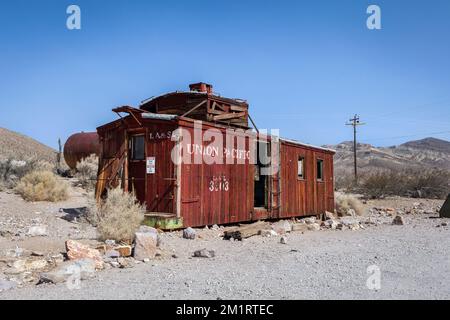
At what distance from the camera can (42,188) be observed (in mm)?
14867

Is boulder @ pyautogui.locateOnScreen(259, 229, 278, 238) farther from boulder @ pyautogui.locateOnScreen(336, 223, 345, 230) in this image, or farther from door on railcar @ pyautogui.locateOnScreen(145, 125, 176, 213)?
boulder @ pyautogui.locateOnScreen(336, 223, 345, 230)

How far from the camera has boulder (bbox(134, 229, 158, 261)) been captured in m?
7.26

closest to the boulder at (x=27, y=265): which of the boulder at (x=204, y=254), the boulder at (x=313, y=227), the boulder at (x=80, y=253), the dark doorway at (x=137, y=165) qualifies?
the boulder at (x=80, y=253)

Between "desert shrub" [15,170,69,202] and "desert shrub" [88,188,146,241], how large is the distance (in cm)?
556

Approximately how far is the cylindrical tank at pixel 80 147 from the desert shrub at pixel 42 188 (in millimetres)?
7826

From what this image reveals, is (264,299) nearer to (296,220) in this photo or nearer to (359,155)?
(296,220)

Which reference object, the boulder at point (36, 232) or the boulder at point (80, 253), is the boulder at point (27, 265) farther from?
the boulder at point (36, 232)

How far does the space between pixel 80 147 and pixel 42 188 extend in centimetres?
925

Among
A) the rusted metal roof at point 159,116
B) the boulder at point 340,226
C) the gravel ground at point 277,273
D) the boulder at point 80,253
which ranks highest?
the rusted metal roof at point 159,116

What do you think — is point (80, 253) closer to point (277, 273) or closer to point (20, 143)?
point (277, 273)

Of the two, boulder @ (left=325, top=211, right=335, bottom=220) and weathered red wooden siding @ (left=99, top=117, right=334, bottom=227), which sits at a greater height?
weathered red wooden siding @ (left=99, top=117, right=334, bottom=227)

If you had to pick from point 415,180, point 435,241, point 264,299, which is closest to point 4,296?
point 264,299

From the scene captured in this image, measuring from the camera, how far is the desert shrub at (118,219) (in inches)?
328

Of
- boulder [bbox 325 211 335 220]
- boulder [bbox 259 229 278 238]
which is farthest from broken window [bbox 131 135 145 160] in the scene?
boulder [bbox 325 211 335 220]
